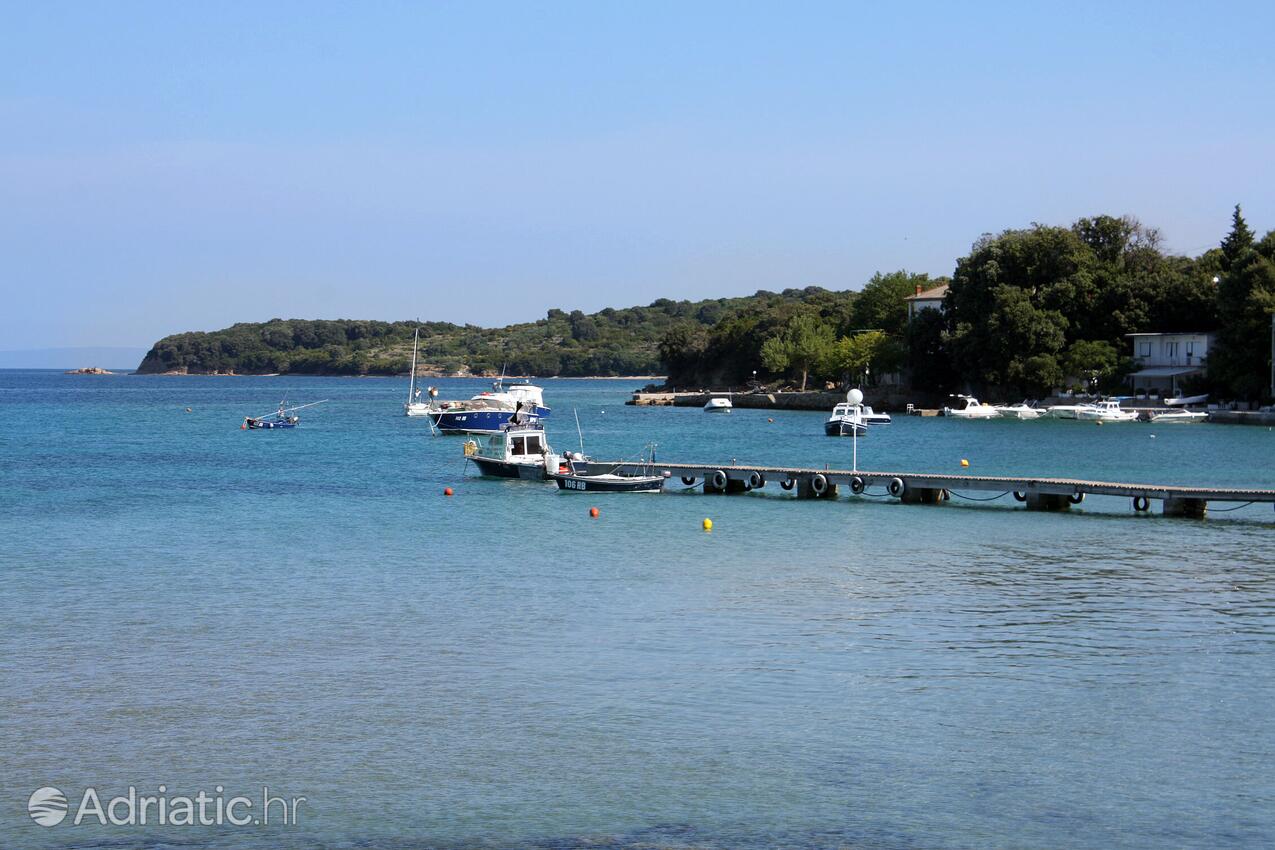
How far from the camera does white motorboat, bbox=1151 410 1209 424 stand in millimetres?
93938

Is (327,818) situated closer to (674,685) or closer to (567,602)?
(674,685)

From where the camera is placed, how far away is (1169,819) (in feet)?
44.4

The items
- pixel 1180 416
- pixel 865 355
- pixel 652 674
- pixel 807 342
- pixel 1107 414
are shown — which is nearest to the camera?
pixel 652 674

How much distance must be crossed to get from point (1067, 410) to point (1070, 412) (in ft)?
1.06

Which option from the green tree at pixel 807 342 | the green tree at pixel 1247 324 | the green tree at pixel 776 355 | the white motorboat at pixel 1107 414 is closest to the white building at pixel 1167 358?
the green tree at pixel 1247 324

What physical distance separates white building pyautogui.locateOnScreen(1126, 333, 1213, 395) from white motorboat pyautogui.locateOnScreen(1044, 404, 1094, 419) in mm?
6977

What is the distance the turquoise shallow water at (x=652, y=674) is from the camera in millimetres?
13805

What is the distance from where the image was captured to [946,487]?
43031 mm

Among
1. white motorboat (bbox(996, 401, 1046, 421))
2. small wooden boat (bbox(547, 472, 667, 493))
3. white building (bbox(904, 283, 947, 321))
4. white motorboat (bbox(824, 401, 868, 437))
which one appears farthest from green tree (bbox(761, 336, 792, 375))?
small wooden boat (bbox(547, 472, 667, 493))

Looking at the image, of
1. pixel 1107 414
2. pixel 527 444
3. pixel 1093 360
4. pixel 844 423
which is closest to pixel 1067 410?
pixel 1107 414

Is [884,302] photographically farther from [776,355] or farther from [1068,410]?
[1068,410]

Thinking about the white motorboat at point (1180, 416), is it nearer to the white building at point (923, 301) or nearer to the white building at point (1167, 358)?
the white building at point (1167, 358)

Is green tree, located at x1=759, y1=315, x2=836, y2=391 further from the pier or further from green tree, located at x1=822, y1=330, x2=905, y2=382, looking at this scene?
the pier

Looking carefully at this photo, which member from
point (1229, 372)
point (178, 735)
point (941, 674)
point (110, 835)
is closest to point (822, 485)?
point (941, 674)
